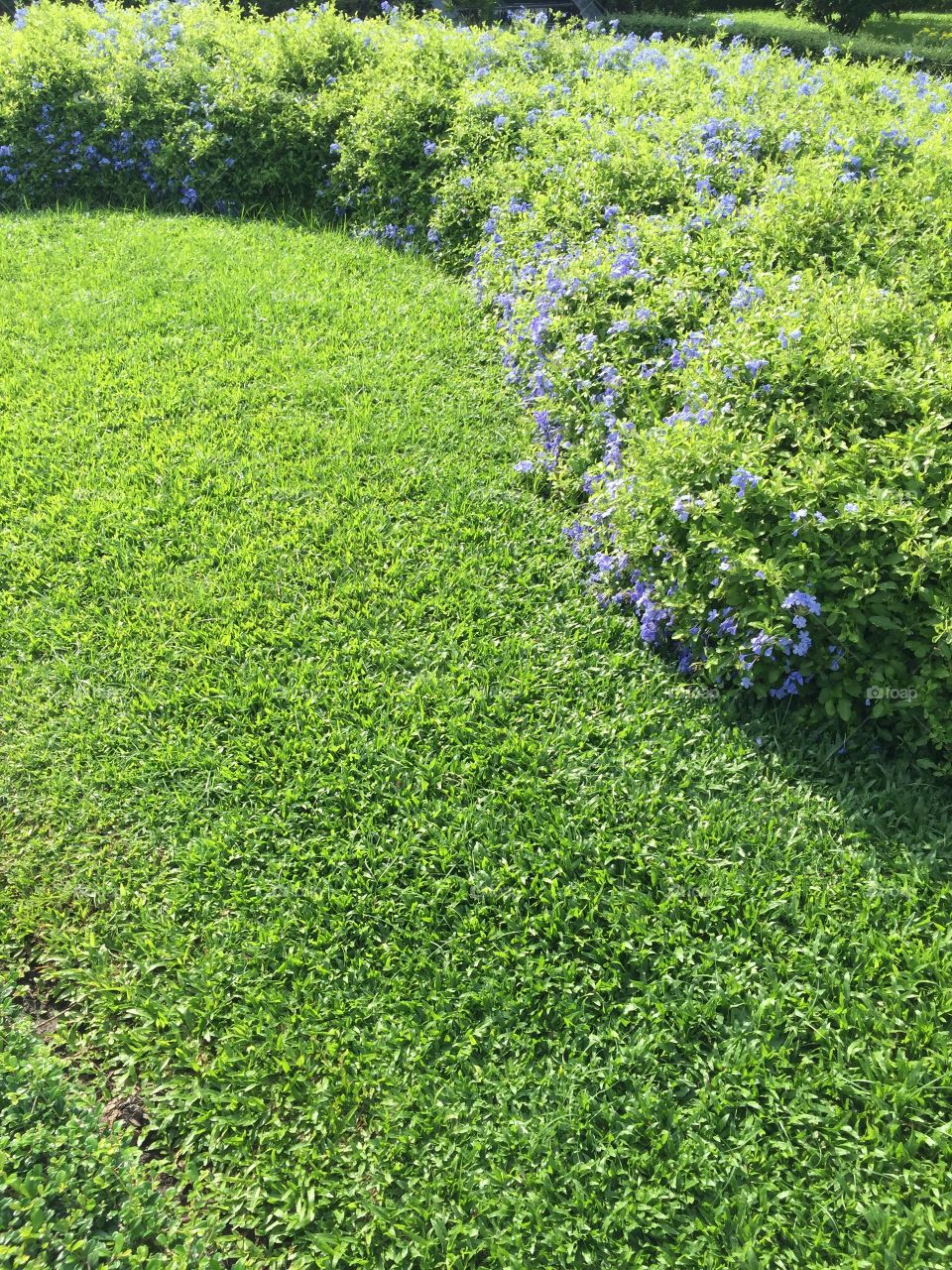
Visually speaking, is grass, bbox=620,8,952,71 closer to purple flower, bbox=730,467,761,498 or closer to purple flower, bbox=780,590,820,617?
purple flower, bbox=730,467,761,498

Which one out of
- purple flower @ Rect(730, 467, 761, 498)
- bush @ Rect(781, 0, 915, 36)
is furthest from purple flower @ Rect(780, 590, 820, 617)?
bush @ Rect(781, 0, 915, 36)

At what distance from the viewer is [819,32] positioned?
13.7 metres

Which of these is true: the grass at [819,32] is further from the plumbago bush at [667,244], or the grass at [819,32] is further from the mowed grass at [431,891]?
the mowed grass at [431,891]

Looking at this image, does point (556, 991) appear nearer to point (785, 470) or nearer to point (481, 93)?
point (785, 470)

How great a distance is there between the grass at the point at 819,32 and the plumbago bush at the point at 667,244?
21.8 ft

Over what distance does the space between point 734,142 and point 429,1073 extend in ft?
14.9

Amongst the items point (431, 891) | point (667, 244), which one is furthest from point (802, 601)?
point (667, 244)

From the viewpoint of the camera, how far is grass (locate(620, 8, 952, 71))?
39.4 feet

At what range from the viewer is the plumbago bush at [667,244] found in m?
2.90

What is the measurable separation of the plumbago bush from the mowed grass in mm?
334

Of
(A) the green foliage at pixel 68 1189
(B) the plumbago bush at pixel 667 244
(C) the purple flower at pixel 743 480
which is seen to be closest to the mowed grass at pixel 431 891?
(A) the green foliage at pixel 68 1189

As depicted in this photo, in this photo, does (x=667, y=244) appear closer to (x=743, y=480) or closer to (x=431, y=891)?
(x=743, y=480)

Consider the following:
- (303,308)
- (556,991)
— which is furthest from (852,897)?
(303,308)

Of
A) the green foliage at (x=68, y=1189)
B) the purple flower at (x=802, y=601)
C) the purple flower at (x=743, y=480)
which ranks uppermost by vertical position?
the purple flower at (x=743, y=480)
